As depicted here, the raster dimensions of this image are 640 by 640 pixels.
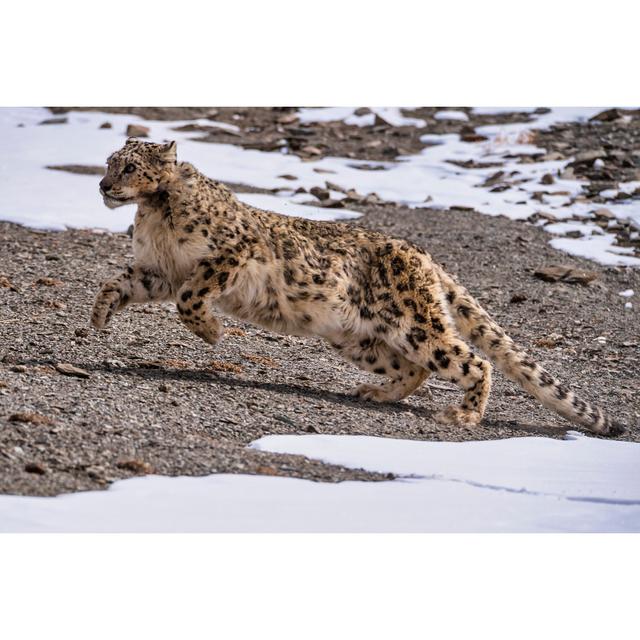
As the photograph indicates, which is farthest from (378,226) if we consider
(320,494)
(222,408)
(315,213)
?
(320,494)

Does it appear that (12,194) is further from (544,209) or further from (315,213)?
(544,209)

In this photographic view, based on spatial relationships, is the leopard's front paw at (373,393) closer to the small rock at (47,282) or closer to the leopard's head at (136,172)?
the leopard's head at (136,172)

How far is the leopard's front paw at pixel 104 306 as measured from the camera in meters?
9.20

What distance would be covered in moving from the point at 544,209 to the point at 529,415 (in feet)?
26.2

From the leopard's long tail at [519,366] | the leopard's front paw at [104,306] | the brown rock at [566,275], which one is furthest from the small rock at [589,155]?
the leopard's front paw at [104,306]

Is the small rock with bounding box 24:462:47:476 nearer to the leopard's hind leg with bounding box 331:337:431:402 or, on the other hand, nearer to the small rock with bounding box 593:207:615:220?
the leopard's hind leg with bounding box 331:337:431:402

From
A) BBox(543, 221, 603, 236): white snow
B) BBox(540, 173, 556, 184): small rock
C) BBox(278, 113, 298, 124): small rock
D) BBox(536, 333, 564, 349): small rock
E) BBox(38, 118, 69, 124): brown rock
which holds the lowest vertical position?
BBox(536, 333, 564, 349): small rock

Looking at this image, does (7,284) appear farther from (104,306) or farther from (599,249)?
(599,249)

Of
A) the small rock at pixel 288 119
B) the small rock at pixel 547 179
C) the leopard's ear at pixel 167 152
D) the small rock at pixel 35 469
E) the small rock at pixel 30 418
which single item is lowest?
the small rock at pixel 35 469

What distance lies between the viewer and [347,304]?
9.62 m

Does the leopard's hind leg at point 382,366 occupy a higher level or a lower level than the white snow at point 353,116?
lower

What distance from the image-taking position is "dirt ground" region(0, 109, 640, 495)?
23.8 feet

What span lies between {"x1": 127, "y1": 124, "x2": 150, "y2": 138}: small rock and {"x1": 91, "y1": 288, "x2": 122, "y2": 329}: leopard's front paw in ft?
31.7

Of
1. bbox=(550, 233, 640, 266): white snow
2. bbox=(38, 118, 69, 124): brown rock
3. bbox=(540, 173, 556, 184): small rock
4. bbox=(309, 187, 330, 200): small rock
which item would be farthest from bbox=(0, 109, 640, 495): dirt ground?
bbox=(38, 118, 69, 124): brown rock
